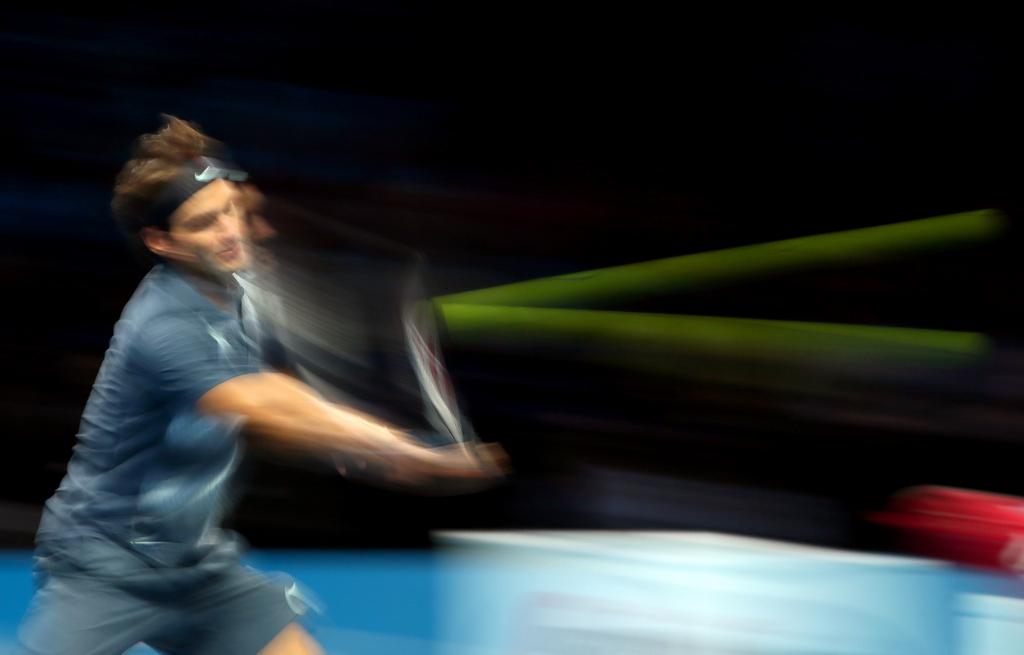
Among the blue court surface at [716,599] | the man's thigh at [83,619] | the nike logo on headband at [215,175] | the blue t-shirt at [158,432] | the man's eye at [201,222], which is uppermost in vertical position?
the nike logo on headband at [215,175]

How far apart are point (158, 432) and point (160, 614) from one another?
0.97ft

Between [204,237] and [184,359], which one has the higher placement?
[204,237]

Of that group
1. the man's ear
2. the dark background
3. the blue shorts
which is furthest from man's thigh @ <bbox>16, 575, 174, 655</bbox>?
the dark background

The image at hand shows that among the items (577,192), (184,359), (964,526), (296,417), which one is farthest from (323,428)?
(577,192)

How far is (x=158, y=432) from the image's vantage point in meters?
2.00

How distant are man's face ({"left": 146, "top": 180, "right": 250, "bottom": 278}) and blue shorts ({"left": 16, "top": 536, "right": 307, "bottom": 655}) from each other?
481 millimetres

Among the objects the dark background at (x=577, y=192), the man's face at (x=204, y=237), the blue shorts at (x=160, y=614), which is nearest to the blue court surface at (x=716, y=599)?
the blue shorts at (x=160, y=614)

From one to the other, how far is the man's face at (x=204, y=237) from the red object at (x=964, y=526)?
1.70 metres

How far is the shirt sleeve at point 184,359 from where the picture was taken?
1.91m

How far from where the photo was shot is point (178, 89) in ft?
13.9

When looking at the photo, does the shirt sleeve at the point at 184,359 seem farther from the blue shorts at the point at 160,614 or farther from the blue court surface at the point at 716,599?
the blue court surface at the point at 716,599

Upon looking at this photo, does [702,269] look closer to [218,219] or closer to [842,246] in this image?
[842,246]

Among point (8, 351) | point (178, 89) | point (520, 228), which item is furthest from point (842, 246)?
point (8, 351)

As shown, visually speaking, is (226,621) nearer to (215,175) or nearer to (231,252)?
(231,252)
